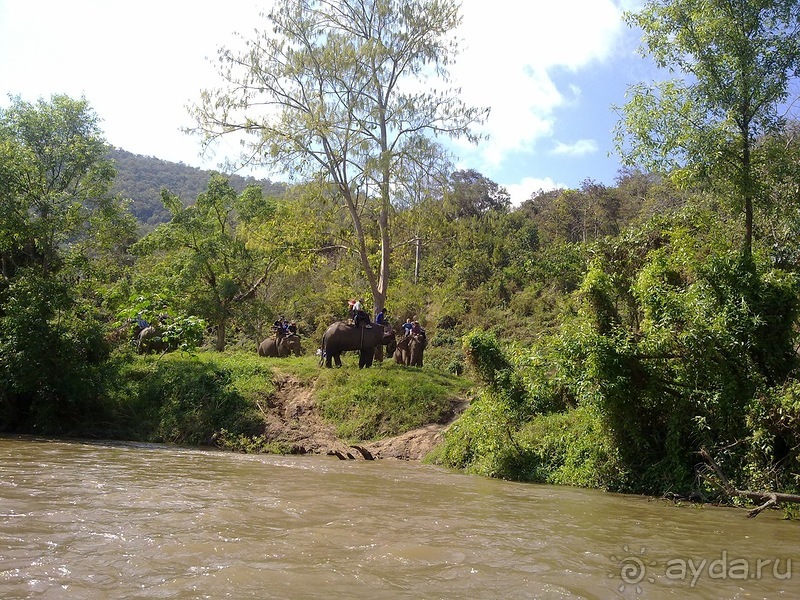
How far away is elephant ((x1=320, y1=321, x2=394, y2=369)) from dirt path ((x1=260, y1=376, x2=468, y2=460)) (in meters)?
1.58

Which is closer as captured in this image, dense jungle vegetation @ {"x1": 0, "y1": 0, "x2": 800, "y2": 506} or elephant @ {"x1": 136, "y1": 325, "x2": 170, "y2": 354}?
dense jungle vegetation @ {"x1": 0, "y1": 0, "x2": 800, "y2": 506}

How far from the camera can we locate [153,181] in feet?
337

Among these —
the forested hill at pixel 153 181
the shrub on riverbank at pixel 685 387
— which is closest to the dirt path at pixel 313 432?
the shrub on riverbank at pixel 685 387

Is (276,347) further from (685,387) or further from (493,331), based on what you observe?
(685,387)

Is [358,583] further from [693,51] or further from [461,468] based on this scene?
[693,51]

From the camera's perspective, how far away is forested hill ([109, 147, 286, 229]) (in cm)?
8269

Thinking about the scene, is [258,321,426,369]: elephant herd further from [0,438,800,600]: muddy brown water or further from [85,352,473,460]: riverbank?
[0,438,800,600]: muddy brown water

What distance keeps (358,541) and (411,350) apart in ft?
49.2

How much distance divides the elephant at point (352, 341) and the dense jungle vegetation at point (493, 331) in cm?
198

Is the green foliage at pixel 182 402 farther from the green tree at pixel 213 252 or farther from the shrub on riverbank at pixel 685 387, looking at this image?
the shrub on riverbank at pixel 685 387

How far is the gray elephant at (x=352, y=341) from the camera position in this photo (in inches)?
782

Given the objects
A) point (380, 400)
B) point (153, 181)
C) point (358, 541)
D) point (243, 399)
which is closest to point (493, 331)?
point (380, 400)

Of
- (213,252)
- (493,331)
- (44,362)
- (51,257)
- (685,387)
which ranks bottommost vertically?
(44,362)

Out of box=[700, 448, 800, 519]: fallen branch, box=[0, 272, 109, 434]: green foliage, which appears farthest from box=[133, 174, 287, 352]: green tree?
box=[700, 448, 800, 519]: fallen branch
